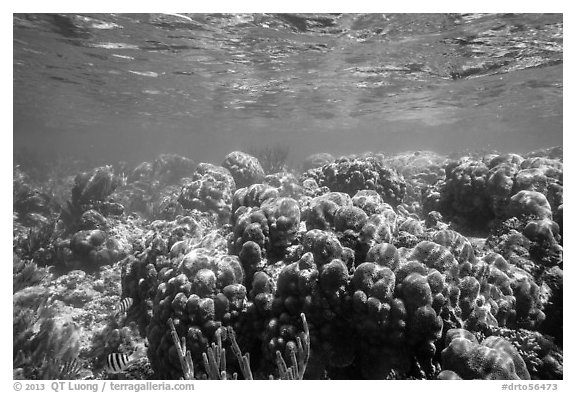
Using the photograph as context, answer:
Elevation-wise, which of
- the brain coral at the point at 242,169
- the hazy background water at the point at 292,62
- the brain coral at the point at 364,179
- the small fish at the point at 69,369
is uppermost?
the hazy background water at the point at 292,62

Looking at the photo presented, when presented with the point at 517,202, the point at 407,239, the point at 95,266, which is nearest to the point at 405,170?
the point at 517,202

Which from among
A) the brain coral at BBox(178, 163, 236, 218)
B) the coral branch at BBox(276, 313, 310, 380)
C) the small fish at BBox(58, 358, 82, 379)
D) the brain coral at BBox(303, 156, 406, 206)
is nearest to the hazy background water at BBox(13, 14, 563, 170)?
the brain coral at BBox(303, 156, 406, 206)

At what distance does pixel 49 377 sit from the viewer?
19.7 ft

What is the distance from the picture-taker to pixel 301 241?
6188 millimetres

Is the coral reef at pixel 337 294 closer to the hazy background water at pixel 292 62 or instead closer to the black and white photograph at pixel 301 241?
the black and white photograph at pixel 301 241

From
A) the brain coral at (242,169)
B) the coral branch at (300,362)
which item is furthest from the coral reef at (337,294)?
the brain coral at (242,169)

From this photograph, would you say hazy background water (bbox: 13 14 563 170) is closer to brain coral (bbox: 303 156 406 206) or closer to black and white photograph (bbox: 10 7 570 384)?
black and white photograph (bbox: 10 7 570 384)

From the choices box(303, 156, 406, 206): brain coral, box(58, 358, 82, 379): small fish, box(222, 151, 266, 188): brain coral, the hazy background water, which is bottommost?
box(58, 358, 82, 379): small fish

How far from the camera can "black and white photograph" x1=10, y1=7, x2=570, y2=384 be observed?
477 centimetres

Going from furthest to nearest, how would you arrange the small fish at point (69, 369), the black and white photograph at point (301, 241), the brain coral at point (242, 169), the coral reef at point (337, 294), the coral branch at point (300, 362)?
the brain coral at point (242, 169)
the small fish at point (69, 369)
the black and white photograph at point (301, 241)
the coral reef at point (337, 294)
the coral branch at point (300, 362)

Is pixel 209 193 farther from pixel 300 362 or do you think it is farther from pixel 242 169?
pixel 300 362

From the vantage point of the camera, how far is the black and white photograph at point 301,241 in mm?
4766

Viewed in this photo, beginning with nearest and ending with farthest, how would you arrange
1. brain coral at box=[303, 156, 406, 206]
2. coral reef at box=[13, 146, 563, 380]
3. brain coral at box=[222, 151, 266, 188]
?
coral reef at box=[13, 146, 563, 380] → brain coral at box=[303, 156, 406, 206] → brain coral at box=[222, 151, 266, 188]

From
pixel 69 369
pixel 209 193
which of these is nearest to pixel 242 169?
pixel 209 193
